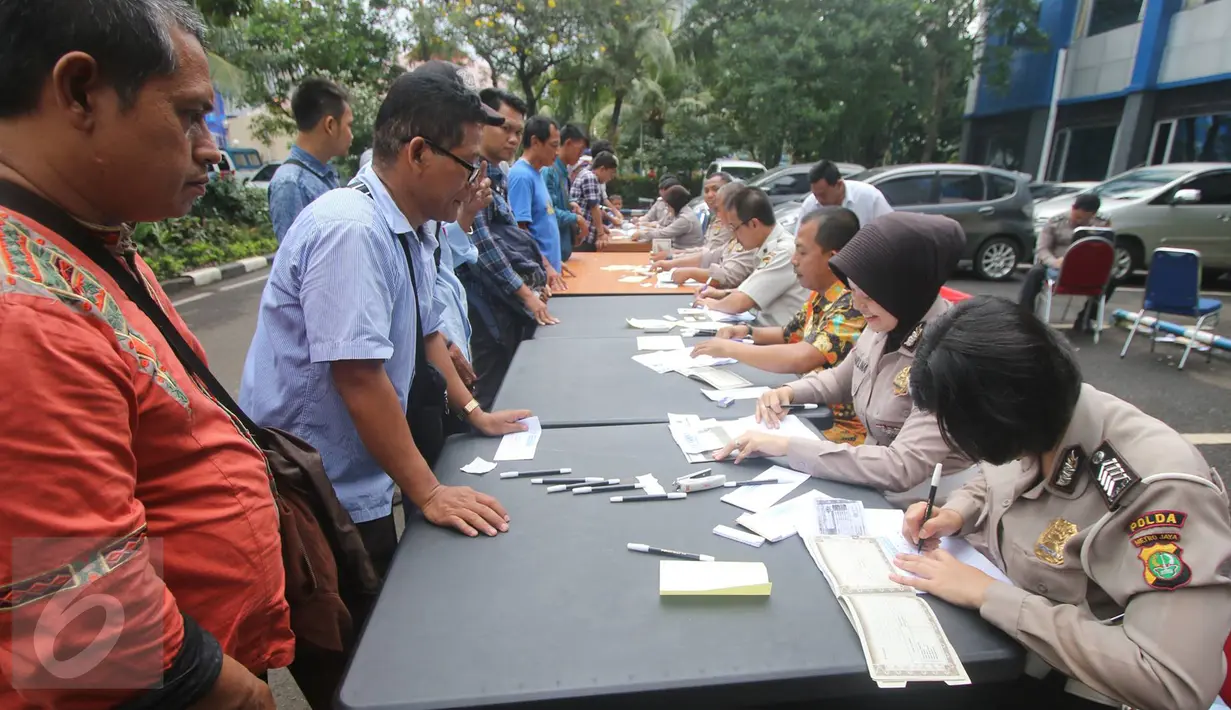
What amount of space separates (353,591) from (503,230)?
255 cm

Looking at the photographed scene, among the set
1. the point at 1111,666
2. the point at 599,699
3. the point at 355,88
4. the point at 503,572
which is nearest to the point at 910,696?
the point at 1111,666

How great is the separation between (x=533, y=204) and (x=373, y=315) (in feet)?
9.80

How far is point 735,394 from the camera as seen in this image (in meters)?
2.28

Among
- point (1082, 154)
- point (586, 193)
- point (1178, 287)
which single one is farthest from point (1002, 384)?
point (1082, 154)

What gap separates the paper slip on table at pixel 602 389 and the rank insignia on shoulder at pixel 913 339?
16.8 inches

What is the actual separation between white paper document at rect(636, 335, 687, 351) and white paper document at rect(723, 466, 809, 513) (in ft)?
3.90

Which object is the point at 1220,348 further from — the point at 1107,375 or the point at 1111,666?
the point at 1111,666

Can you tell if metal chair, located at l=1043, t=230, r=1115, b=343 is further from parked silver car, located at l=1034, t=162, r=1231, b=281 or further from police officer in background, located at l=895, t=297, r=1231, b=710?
police officer in background, located at l=895, t=297, r=1231, b=710

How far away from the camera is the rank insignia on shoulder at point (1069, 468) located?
46.1 inches

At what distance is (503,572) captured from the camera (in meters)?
1.28

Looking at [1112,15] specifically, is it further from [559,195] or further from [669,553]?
[669,553]

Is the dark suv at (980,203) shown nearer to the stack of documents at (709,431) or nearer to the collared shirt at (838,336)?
the collared shirt at (838,336)

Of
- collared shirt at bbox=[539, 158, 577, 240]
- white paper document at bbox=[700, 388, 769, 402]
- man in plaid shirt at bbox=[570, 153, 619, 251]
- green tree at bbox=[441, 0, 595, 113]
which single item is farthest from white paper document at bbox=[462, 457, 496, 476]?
green tree at bbox=[441, 0, 595, 113]

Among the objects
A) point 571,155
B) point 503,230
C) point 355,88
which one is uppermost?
point 355,88
